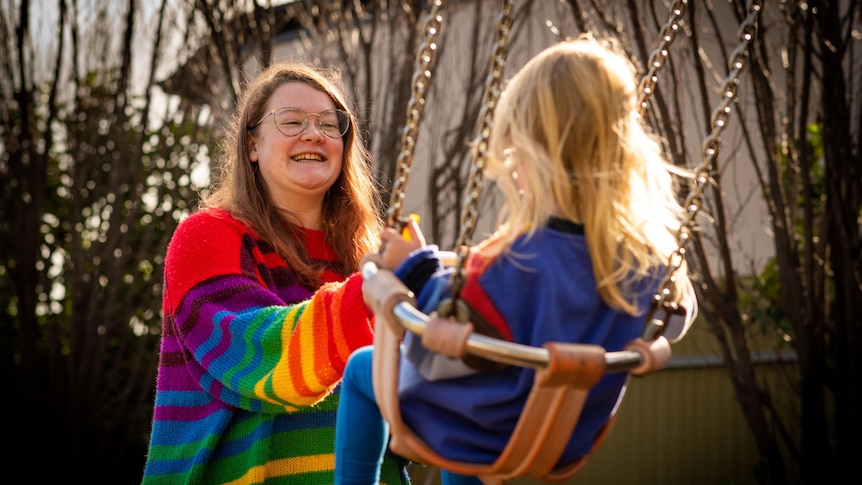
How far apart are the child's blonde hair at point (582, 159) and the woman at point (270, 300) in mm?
469

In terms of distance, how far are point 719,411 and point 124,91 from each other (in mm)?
4410

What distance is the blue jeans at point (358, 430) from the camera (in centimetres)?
164

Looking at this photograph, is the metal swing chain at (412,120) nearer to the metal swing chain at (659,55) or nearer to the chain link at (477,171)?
the chain link at (477,171)

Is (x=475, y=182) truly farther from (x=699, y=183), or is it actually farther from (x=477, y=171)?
(x=699, y=183)

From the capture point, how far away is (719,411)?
6336 millimetres

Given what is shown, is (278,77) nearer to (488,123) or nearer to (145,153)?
(488,123)

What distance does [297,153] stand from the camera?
2.30 metres

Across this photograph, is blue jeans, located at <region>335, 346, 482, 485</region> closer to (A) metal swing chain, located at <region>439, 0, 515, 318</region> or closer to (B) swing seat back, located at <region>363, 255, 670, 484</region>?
(B) swing seat back, located at <region>363, 255, 670, 484</region>

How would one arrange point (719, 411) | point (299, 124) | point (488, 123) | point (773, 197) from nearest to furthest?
point (488, 123), point (299, 124), point (773, 197), point (719, 411)

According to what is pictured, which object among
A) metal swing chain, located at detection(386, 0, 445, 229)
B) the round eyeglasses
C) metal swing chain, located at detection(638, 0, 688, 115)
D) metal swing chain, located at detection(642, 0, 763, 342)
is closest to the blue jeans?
metal swing chain, located at detection(386, 0, 445, 229)

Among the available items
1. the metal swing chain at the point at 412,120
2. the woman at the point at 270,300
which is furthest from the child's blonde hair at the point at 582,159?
the woman at the point at 270,300

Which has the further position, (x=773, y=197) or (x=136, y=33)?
(x=136, y=33)

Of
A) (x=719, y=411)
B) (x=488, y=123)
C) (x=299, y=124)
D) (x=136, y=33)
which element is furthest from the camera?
(x=719, y=411)

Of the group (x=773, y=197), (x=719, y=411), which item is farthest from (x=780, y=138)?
(x=719, y=411)
